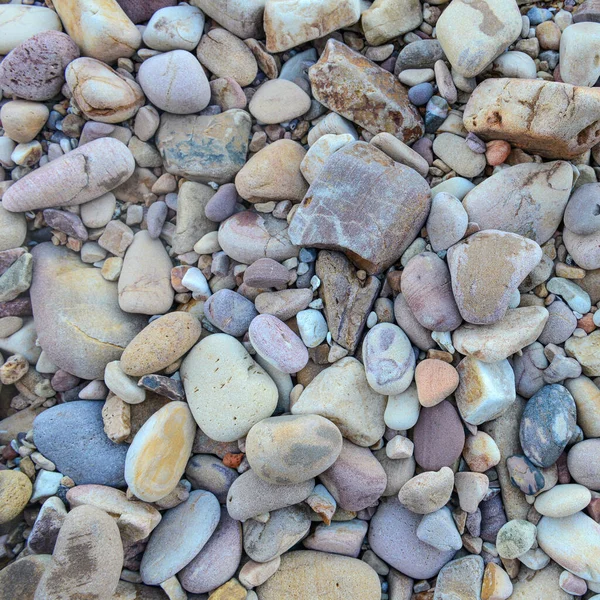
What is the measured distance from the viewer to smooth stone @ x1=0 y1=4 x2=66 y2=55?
1979 mm

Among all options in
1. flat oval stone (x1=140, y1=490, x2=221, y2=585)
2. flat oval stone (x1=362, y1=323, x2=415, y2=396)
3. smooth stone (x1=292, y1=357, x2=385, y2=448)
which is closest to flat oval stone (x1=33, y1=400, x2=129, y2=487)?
flat oval stone (x1=140, y1=490, x2=221, y2=585)

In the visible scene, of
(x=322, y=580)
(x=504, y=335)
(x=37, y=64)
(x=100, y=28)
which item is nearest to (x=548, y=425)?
(x=504, y=335)

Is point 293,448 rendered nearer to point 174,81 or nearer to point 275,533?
point 275,533

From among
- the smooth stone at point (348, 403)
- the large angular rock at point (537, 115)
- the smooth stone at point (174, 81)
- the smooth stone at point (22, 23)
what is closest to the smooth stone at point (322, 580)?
the smooth stone at point (348, 403)

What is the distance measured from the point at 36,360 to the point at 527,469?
195 centimetres

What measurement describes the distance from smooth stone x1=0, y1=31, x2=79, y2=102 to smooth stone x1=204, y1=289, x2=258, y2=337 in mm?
1100

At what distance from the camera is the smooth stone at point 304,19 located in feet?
6.16

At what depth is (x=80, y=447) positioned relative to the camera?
181 centimetres

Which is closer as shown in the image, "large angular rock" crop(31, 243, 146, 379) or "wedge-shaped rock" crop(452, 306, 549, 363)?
"wedge-shaped rock" crop(452, 306, 549, 363)

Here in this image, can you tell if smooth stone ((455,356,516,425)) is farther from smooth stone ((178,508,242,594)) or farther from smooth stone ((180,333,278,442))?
smooth stone ((178,508,242,594))

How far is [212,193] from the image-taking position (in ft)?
6.72

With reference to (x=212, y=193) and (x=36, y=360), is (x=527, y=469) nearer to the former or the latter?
(x=212, y=193)

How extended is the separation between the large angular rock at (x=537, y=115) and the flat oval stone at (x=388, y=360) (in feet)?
2.71

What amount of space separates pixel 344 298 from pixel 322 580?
103 cm
